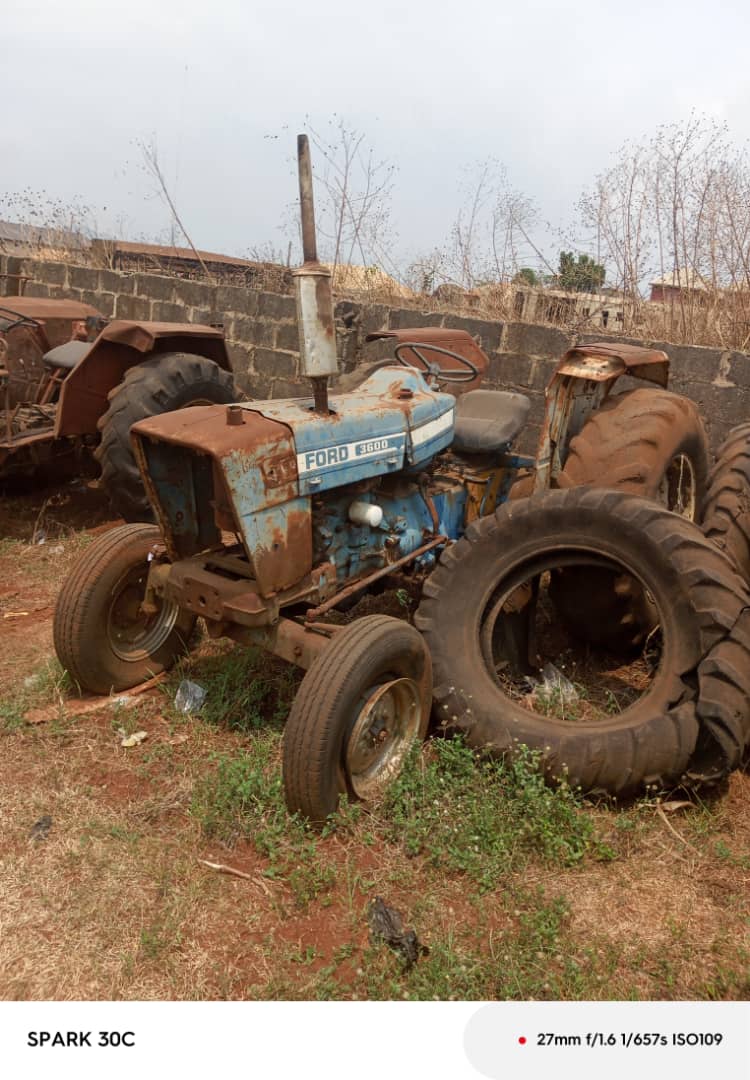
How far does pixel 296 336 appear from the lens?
6496 mm

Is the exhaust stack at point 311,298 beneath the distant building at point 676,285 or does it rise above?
beneath

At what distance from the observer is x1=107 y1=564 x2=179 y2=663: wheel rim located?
11.0ft

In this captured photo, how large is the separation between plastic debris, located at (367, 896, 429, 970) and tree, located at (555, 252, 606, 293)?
16.5 feet

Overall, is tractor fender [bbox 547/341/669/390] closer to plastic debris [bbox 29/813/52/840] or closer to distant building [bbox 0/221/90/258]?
plastic debris [bbox 29/813/52/840]

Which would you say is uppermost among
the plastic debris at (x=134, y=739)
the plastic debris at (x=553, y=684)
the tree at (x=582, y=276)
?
the tree at (x=582, y=276)

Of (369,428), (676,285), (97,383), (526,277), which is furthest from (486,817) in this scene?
(526,277)

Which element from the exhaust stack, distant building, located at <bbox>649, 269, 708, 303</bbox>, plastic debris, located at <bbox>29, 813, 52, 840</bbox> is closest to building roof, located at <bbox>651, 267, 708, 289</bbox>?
distant building, located at <bbox>649, 269, 708, 303</bbox>

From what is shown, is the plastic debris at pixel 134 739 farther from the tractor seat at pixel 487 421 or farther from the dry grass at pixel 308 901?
the tractor seat at pixel 487 421

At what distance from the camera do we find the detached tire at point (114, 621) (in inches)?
126

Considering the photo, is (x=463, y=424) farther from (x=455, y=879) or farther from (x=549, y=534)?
(x=455, y=879)

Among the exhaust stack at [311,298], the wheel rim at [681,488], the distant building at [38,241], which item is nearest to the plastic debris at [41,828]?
the exhaust stack at [311,298]

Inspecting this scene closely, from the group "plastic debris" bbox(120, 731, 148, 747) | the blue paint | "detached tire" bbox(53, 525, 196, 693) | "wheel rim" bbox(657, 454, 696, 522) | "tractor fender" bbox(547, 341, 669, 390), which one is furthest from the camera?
→ "wheel rim" bbox(657, 454, 696, 522)

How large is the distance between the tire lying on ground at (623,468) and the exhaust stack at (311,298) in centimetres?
135

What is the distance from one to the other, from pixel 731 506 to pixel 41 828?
3.12 m
